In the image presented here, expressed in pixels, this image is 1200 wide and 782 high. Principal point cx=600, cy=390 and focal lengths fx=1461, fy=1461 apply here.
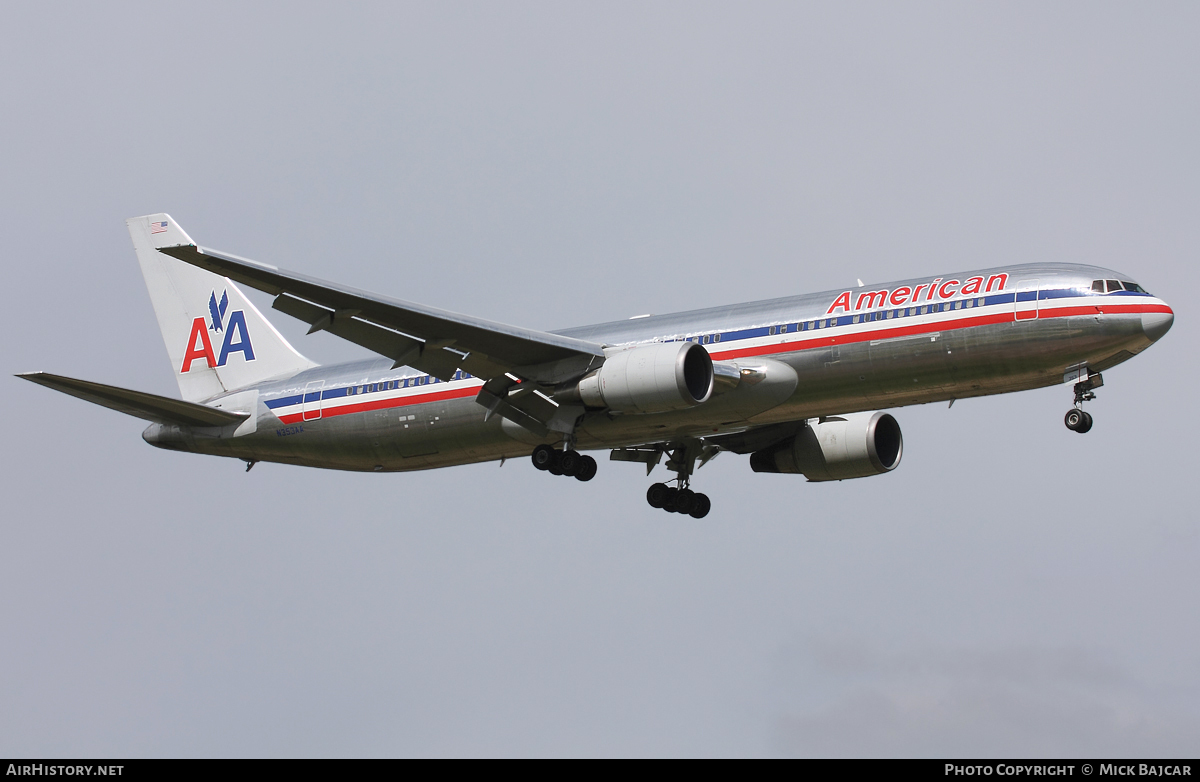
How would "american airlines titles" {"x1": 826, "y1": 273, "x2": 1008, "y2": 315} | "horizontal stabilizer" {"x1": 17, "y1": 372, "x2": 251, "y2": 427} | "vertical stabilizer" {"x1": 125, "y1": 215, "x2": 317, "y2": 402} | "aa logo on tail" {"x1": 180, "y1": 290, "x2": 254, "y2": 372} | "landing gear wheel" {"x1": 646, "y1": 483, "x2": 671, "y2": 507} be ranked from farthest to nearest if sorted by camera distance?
"aa logo on tail" {"x1": 180, "y1": 290, "x2": 254, "y2": 372}
"vertical stabilizer" {"x1": 125, "y1": 215, "x2": 317, "y2": 402}
"landing gear wheel" {"x1": 646, "y1": 483, "x2": 671, "y2": 507}
"horizontal stabilizer" {"x1": 17, "y1": 372, "x2": 251, "y2": 427}
"american airlines titles" {"x1": 826, "y1": 273, "x2": 1008, "y2": 315}

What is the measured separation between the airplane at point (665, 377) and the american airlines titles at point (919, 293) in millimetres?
50

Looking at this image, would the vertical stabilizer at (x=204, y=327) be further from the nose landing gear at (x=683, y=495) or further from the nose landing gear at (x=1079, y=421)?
the nose landing gear at (x=1079, y=421)

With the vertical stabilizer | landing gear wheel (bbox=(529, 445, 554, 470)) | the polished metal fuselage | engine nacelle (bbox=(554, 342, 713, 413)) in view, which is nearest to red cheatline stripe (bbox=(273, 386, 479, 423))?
the polished metal fuselage

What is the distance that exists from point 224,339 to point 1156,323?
2707 cm

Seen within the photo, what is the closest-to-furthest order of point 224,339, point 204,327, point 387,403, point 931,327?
point 931,327 < point 387,403 < point 224,339 < point 204,327

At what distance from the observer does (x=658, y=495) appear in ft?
139

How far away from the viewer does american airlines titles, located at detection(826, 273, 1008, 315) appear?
34.0m

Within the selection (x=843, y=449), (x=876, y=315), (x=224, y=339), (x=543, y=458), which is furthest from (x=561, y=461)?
(x=224, y=339)

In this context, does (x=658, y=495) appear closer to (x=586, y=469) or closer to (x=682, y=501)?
(x=682, y=501)

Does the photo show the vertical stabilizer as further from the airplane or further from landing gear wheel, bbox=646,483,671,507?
landing gear wheel, bbox=646,483,671,507

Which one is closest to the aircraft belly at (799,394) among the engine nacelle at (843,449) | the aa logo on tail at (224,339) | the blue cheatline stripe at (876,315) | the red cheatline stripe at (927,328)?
the red cheatline stripe at (927,328)

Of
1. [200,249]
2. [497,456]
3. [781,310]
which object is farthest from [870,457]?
[200,249]

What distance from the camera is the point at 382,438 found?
130 feet

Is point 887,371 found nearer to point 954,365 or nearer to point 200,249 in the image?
point 954,365
